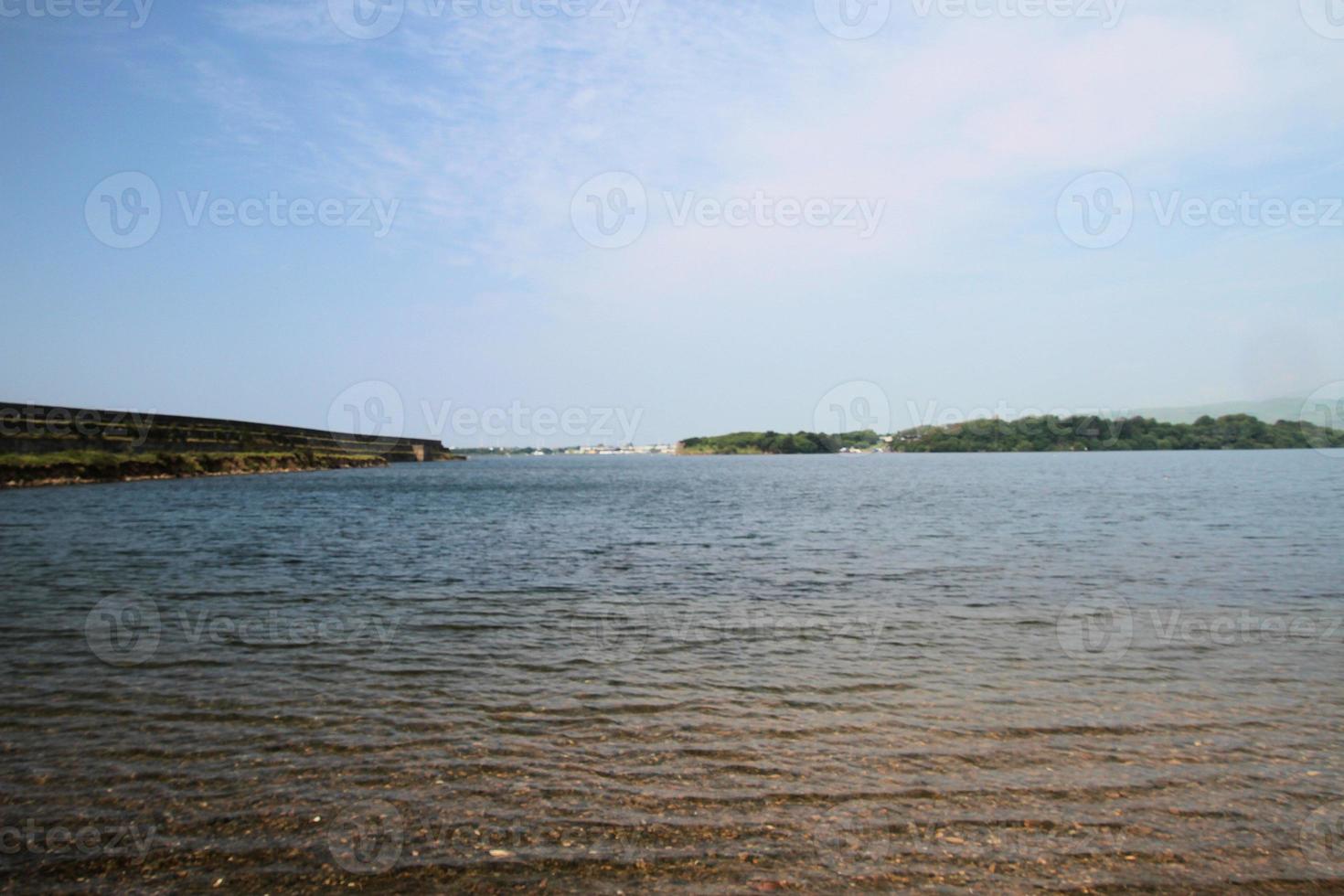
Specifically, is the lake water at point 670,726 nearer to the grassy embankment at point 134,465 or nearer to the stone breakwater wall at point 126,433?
the grassy embankment at point 134,465

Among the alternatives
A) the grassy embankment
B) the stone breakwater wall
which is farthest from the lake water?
the stone breakwater wall

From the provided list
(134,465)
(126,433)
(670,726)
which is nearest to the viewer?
(670,726)

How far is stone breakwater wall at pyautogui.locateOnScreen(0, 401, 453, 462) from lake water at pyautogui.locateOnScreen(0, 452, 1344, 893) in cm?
5120

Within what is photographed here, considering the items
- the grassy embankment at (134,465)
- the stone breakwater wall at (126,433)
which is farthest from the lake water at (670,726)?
the stone breakwater wall at (126,433)

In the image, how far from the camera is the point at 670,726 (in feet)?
34.5

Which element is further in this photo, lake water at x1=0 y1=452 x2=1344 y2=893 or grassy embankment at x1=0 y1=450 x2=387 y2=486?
grassy embankment at x1=0 y1=450 x2=387 y2=486

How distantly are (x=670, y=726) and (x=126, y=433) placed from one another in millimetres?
93946

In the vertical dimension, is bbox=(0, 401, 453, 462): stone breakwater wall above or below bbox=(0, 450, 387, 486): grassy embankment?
above

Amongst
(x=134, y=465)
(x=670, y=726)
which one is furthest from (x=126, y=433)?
(x=670, y=726)

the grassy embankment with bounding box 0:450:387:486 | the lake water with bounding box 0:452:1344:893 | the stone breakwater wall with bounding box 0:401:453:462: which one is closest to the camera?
the lake water with bounding box 0:452:1344:893

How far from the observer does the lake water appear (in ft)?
22.9

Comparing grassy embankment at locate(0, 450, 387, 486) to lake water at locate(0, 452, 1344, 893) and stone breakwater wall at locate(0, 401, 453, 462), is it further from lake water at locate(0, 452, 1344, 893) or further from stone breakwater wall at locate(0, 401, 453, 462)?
lake water at locate(0, 452, 1344, 893)

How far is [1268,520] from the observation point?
3941 centimetres

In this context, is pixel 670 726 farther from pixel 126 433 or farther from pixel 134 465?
pixel 126 433
